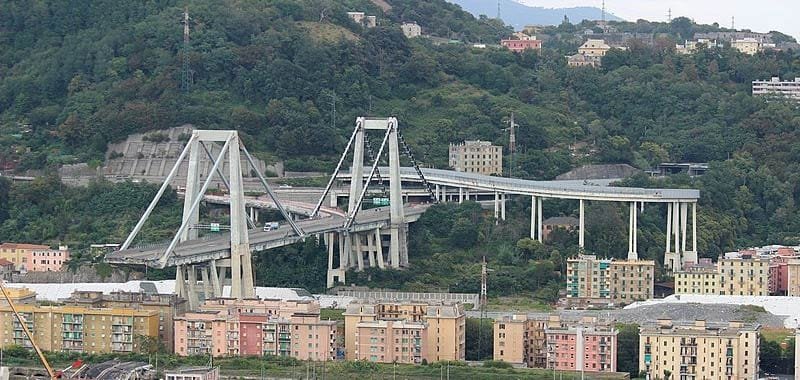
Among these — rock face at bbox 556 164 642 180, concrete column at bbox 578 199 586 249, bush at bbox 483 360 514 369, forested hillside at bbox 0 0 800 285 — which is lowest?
bush at bbox 483 360 514 369

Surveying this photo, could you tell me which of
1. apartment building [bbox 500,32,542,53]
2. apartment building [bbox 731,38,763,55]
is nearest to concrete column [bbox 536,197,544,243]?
apartment building [bbox 500,32,542,53]

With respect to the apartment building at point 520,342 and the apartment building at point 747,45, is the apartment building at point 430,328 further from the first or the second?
the apartment building at point 747,45

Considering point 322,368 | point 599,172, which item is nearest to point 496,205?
point 599,172

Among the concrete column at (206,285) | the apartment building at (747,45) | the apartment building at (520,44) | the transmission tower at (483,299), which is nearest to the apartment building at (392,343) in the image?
the transmission tower at (483,299)

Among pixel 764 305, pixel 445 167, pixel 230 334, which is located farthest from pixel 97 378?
pixel 445 167

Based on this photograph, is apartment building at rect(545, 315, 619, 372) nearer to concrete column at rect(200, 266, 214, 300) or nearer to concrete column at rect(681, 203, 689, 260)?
concrete column at rect(200, 266, 214, 300)

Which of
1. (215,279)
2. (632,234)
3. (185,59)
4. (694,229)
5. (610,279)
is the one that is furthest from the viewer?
(185,59)

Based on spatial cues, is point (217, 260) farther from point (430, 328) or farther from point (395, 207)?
point (395, 207)
